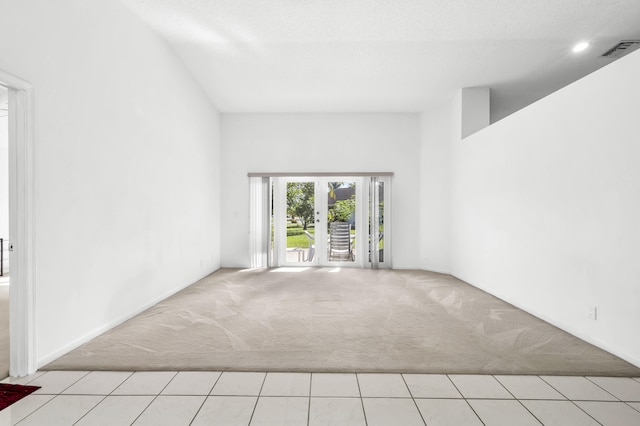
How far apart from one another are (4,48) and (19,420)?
2.14m

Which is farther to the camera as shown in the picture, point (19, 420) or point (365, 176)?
point (365, 176)

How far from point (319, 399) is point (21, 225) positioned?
2.20 m

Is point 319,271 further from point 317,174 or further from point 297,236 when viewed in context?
point 317,174

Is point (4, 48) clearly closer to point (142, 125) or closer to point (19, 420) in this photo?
point (142, 125)

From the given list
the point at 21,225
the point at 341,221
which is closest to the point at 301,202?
the point at 341,221

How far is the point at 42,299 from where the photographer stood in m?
2.24

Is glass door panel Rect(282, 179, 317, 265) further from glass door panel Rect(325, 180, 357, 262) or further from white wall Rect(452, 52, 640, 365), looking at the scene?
white wall Rect(452, 52, 640, 365)

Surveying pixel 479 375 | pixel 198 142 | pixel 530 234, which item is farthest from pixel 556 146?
pixel 198 142

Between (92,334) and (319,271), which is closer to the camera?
(92,334)

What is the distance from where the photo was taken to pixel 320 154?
6320 mm

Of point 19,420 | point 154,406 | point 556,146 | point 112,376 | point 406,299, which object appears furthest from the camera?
point 406,299

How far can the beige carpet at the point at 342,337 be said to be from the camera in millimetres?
2277

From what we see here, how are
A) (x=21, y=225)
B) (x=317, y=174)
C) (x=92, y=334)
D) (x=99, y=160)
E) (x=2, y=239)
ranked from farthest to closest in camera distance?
(x=317, y=174)
(x=2, y=239)
(x=99, y=160)
(x=92, y=334)
(x=21, y=225)

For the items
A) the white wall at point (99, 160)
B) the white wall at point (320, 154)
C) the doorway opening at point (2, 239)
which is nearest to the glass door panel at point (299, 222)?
the white wall at point (320, 154)
